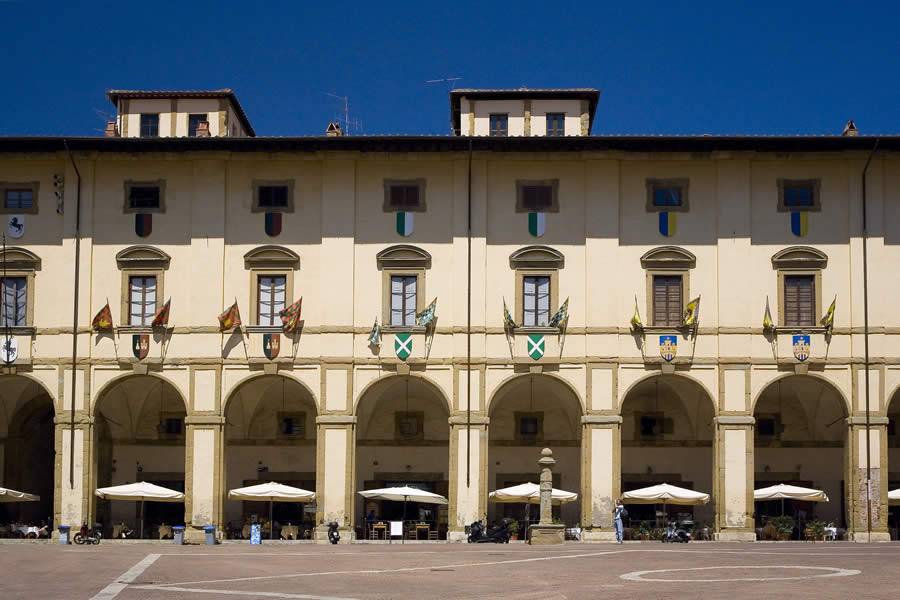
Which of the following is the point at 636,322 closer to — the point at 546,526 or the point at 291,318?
the point at 546,526

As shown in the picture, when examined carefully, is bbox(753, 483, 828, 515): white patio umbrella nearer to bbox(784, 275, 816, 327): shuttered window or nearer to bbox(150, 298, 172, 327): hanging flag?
bbox(784, 275, 816, 327): shuttered window

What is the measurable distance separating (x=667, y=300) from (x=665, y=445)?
6.30 metres

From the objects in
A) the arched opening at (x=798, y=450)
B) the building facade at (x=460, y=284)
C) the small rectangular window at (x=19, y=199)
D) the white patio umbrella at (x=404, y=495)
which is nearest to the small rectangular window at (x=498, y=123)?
the building facade at (x=460, y=284)

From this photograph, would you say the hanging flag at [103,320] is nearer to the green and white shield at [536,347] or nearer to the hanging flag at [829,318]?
the green and white shield at [536,347]

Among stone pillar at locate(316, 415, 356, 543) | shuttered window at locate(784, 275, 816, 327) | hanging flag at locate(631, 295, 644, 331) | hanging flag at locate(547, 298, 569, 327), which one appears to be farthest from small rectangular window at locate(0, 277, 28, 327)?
shuttered window at locate(784, 275, 816, 327)

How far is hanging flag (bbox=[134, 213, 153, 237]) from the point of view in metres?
47.8

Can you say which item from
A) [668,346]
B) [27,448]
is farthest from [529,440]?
[27,448]

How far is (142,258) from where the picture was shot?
156 ft

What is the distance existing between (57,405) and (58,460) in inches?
68.1

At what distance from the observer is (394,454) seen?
5144 cm

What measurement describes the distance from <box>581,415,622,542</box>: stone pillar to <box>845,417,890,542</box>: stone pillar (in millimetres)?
7106

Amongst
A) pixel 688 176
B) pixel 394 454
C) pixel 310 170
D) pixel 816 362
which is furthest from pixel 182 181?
pixel 816 362

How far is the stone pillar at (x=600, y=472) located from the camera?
151 ft

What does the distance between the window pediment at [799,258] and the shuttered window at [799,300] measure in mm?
349
